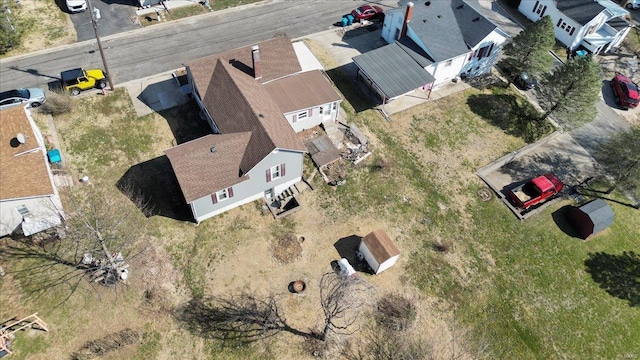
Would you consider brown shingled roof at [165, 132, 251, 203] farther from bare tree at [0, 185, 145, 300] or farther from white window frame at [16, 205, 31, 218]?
white window frame at [16, 205, 31, 218]

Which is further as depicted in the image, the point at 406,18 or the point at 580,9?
the point at 580,9

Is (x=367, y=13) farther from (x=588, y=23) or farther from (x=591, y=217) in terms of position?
(x=591, y=217)

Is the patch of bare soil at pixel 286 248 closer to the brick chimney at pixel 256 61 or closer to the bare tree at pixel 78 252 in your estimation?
the bare tree at pixel 78 252

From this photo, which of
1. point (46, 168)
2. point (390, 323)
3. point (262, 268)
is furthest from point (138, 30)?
point (390, 323)

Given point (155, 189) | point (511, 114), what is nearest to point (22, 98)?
point (155, 189)

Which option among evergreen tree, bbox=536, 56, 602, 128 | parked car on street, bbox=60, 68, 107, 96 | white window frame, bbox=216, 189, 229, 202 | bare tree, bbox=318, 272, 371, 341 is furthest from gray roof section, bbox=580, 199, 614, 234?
parked car on street, bbox=60, 68, 107, 96

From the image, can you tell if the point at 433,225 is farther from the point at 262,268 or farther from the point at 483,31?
the point at 483,31
